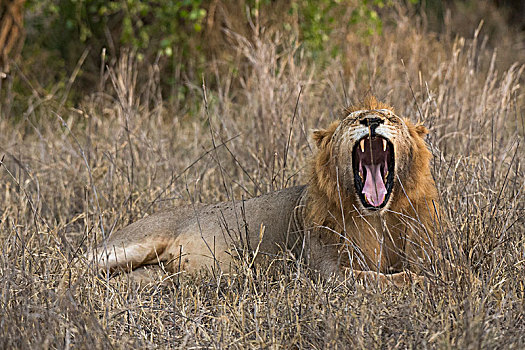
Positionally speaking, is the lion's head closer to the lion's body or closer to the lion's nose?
the lion's nose

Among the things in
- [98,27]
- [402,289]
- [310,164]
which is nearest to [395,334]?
[402,289]

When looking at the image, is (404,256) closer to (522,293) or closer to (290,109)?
(522,293)

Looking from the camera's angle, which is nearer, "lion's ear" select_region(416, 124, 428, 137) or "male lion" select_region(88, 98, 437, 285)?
"male lion" select_region(88, 98, 437, 285)

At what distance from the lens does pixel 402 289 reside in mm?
3027

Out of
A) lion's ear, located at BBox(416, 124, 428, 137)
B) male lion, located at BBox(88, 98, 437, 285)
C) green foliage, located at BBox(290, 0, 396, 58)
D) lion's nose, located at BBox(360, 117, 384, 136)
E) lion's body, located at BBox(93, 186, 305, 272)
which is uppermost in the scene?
green foliage, located at BBox(290, 0, 396, 58)

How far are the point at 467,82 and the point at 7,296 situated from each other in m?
3.77

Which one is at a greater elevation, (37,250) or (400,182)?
(400,182)

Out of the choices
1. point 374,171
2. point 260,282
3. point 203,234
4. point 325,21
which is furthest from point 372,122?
point 325,21

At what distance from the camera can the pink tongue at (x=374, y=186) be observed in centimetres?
325

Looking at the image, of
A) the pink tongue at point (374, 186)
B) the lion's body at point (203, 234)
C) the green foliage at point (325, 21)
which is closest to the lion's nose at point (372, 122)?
the pink tongue at point (374, 186)

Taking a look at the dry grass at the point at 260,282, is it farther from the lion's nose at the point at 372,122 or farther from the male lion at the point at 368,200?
the lion's nose at the point at 372,122

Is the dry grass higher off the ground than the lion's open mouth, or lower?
lower

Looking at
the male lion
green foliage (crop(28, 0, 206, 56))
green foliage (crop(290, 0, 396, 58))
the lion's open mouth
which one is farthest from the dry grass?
green foliage (crop(28, 0, 206, 56))

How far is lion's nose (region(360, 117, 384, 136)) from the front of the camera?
10.4ft
